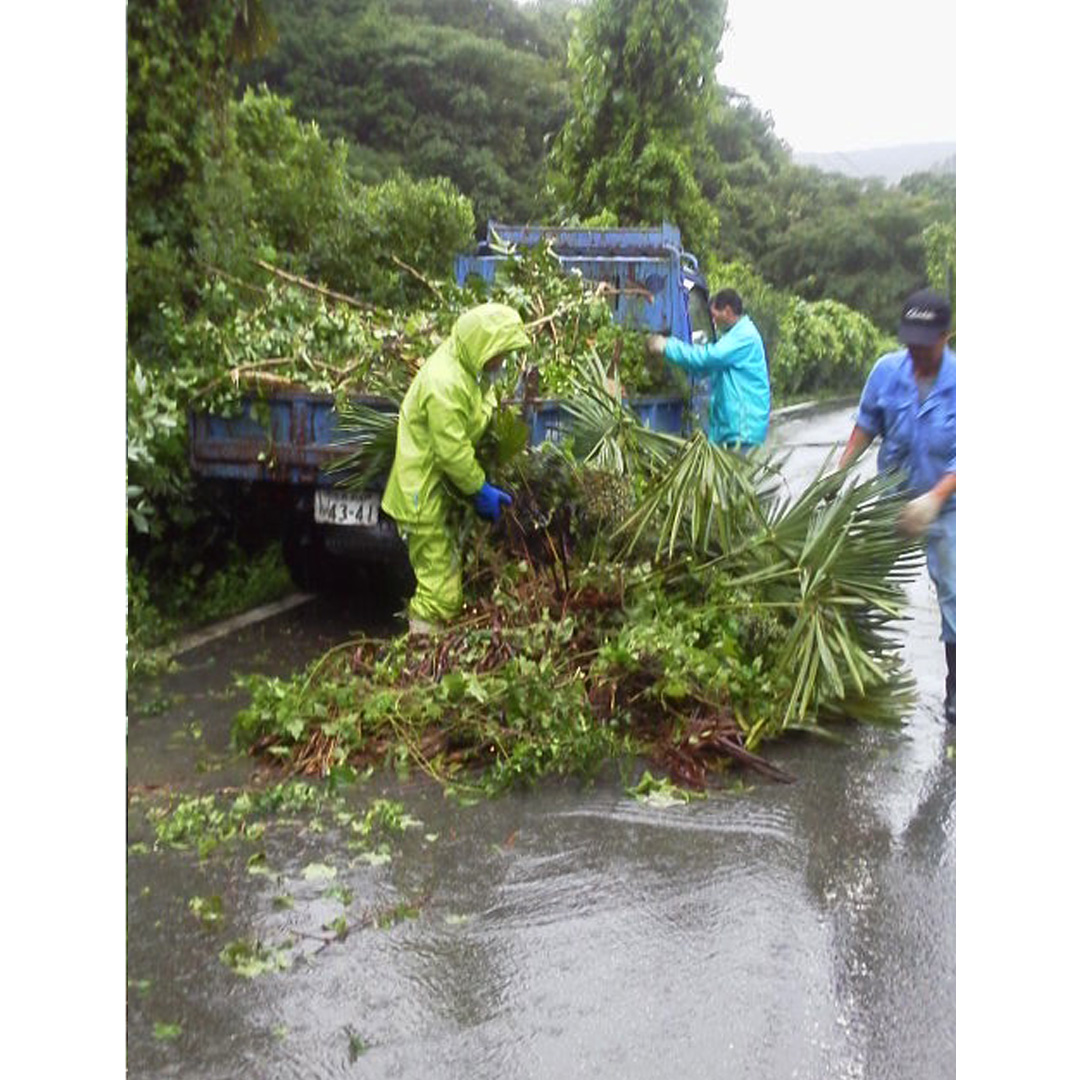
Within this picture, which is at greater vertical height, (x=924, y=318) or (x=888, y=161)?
A: (x=888, y=161)

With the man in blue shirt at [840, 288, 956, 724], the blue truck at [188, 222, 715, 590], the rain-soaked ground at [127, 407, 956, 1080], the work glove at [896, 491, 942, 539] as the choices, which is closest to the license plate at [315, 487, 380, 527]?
the blue truck at [188, 222, 715, 590]

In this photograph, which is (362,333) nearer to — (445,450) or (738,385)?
(445,450)

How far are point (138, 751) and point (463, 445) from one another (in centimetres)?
130

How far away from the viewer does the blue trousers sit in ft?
9.99

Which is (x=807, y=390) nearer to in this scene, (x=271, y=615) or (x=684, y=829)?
(x=684, y=829)

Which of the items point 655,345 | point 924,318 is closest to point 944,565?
point 924,318

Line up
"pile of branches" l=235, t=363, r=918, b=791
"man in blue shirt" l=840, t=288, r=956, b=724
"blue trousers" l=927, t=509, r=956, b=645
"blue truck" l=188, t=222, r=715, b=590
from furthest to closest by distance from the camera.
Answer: "blue truck" l=188, t=222, r=715, b=590 → "pile of branches" l=235, t=363, r=918, b=791 → "blue trousers" l=927, t=509, r=956, b=645 → "man in blue shirt" l=840, t=288, r=956, b=724

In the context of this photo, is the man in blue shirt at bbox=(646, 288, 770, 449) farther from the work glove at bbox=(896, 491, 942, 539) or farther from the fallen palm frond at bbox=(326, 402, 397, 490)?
the fallen palm frond at bbox=(326, 402, 397, 490)

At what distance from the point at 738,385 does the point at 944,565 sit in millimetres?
1360

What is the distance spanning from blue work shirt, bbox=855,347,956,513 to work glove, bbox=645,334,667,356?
75.7 inches

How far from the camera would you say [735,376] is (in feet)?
14.3

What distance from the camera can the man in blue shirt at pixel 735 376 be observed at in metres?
4.08
